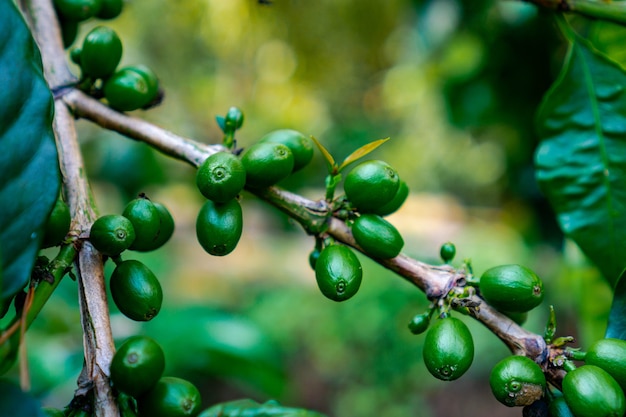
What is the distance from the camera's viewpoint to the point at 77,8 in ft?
4.56

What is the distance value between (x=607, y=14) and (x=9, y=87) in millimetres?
1470

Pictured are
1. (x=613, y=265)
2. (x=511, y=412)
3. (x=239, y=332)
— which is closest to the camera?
(x=613, y=265)

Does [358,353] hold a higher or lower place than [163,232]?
higher

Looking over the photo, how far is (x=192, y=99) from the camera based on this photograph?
9.22 metres

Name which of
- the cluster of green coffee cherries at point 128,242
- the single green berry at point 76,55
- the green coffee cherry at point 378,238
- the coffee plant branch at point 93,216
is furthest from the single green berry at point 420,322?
the single green berry at point 76,55

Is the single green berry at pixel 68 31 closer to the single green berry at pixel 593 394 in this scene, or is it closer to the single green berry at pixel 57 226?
the single green berry at pixel 57 226

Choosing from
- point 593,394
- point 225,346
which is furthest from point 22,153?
point 225,346

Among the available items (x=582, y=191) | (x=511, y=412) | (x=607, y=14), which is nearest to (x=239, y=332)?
(x=582, y=191)

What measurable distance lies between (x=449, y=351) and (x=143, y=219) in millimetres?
608

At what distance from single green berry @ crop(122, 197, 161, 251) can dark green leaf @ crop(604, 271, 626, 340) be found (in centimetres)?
95

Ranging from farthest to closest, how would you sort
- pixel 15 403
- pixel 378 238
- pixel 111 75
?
1. pixel 111 75
2. pixel 378 238
3. pixel 15 403

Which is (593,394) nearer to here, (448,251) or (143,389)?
(448,251)

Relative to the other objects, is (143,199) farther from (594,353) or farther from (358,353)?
(358,353)

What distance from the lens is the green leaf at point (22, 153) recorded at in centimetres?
83
